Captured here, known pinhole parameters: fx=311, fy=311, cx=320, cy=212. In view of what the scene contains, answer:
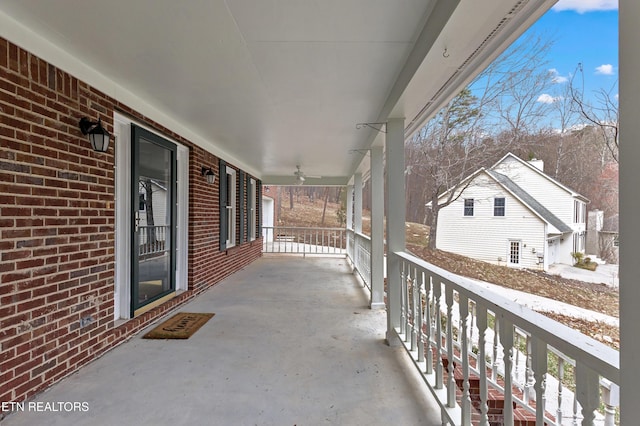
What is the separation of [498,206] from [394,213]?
93cm

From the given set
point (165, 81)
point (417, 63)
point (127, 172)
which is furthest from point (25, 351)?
point (417, 63)

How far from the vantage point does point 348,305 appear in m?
4.26

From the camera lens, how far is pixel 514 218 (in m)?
2.60

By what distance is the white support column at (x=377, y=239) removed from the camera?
13.3ft

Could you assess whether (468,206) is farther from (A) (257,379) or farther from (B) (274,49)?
(A) (257,379)

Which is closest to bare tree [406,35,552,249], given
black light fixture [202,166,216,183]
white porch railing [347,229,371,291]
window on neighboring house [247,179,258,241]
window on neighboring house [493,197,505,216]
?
window on neighboring house [493,197,505,216]

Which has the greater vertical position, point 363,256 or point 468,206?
point 468,206

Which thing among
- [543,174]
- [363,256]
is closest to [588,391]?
[543,174]

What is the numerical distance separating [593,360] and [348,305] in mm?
3532

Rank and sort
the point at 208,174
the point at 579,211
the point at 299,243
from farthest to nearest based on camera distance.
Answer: the point at 299,243, the point at 208,174, the point at 579,211

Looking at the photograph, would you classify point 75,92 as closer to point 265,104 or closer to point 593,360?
Result: point 265,104

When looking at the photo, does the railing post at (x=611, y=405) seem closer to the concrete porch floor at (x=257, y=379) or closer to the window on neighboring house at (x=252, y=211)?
the concrete porch floor at (x=257, y=379)

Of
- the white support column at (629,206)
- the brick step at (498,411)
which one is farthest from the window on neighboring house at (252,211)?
the white support column at (629,206)

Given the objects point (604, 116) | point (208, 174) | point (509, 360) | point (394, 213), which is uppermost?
point (208, 174)
